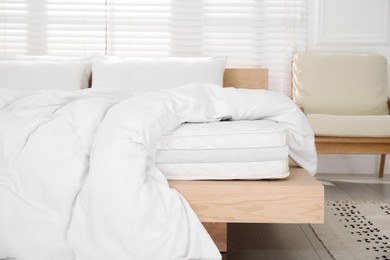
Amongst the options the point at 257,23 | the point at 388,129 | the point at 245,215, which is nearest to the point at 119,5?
the point at 257,23

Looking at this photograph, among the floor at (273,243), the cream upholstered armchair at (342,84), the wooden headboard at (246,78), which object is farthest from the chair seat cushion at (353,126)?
the floor at (273,243)

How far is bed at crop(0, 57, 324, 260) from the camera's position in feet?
5.25

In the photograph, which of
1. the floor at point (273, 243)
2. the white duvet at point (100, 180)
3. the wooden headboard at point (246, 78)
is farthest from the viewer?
the wooden headboard at point (246, 78)

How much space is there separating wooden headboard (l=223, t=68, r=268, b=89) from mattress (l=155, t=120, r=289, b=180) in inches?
95.4

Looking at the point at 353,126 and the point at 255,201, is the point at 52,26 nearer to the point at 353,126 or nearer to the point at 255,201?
the point at 353,126

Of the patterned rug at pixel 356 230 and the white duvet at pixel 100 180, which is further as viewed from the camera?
the patterned rug at pixel 356 230

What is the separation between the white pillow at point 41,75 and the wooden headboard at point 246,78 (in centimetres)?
113

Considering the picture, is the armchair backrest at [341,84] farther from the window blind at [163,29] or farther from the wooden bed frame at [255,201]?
the wooden bed frame at [255,201]

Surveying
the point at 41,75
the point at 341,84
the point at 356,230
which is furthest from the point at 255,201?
the point at 341,84

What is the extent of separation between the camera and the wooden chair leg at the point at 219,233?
6.88 ft

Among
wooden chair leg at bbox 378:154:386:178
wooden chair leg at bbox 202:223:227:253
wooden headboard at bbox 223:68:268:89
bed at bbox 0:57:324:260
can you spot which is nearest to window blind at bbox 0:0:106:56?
wooden headboard at bbox 223:68:268:89

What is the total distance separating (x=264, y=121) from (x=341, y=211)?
50.3 inches

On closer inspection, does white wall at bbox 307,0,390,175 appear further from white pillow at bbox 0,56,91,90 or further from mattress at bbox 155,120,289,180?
mattress at bbox 155,120,289,180

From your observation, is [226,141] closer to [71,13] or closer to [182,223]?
[182,223]
